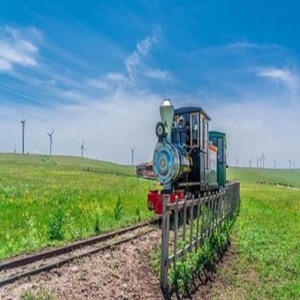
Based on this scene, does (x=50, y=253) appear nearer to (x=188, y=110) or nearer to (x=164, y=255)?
(x=164, y=255)

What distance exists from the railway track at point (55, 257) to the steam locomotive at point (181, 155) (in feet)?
10.0

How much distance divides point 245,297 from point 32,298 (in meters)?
3.74

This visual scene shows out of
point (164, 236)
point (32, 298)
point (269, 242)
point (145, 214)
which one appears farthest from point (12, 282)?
point (145, 214)

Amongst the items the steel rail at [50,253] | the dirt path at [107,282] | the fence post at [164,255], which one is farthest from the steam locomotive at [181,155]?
the fence post at [164,255]

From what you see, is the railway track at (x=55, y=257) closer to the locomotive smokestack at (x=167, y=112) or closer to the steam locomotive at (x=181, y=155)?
the steam locomotive at (x=181, y=155)

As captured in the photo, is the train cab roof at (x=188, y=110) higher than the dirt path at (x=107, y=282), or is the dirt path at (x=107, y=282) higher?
the train cab roof at (x=188, y=110)

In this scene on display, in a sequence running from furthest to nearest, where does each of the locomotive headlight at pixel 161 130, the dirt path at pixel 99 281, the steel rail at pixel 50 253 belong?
the locomotive headlight at pixel 161 130 < the steel rail at pixel 50 253 < the dirt path at pixel 99 281

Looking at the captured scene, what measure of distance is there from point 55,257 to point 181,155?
6.78m

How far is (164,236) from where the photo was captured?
690 cm

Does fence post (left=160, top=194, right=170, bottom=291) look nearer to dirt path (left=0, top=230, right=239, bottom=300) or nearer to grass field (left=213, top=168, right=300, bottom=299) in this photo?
dirt path (left=0, top=230, right=239, bottom=300)

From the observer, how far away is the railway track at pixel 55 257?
6.48m

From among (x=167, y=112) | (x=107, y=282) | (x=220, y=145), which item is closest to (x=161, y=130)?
(x=167, y=112)

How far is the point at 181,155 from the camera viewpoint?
44.9ft

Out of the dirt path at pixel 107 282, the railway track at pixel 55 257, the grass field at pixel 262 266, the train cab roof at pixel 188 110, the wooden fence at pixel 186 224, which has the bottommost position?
the grass field at pixel 262 266
